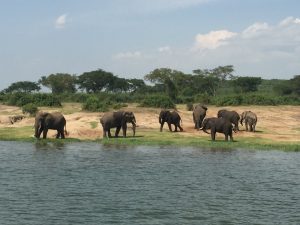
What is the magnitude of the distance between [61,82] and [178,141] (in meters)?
79.3

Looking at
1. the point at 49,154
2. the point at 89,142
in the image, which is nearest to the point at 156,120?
the point at 89,142

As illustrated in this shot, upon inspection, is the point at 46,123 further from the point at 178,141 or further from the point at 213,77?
the point at 213,77

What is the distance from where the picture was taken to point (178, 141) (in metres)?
36.6

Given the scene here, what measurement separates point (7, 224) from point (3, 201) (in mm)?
2950

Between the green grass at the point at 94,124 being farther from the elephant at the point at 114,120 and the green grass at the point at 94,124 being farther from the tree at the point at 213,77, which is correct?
the tree at the point at 213,77

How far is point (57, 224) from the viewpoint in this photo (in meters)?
15.7

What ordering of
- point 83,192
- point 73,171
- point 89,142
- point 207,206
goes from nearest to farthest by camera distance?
point 207,206, point 83,192, point 73,171, point 89,142

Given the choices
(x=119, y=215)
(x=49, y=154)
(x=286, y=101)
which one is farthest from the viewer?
(x=286, y=101)

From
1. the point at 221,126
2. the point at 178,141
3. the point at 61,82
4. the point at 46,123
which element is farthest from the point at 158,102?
the point at 61,82

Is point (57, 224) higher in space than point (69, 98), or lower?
lower

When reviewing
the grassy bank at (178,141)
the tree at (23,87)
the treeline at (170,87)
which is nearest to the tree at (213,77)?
the treeline at (170,87)

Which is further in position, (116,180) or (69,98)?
(69,98)

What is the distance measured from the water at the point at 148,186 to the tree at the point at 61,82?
266ft

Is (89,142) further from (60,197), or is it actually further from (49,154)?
(60,197)
